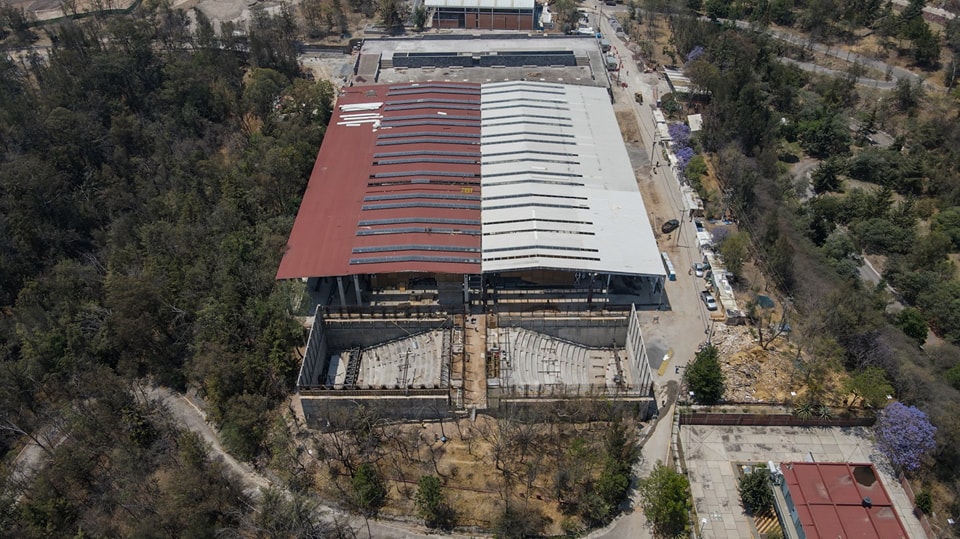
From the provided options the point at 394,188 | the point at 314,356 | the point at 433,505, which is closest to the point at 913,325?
the point at 433,505

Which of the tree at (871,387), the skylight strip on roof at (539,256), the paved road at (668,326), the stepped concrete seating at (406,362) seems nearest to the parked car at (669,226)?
the paved road at (668,326)

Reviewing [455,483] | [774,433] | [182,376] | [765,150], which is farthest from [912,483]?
[182,376]

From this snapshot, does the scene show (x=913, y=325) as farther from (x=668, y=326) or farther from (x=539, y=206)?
(x=539, y=206)

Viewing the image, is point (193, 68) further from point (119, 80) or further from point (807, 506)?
point (807, 506)

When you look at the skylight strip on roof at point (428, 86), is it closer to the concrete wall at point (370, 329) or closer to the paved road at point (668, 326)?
the paved road at point (668, 326)

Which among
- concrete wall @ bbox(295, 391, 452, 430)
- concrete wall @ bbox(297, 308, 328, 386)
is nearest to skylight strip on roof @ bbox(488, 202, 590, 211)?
concrete wall @ bbox(297, 308, 328, 386)

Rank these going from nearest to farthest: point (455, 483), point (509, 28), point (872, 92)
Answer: point (455, 483)
point (872, 92)
point (509, 28)
